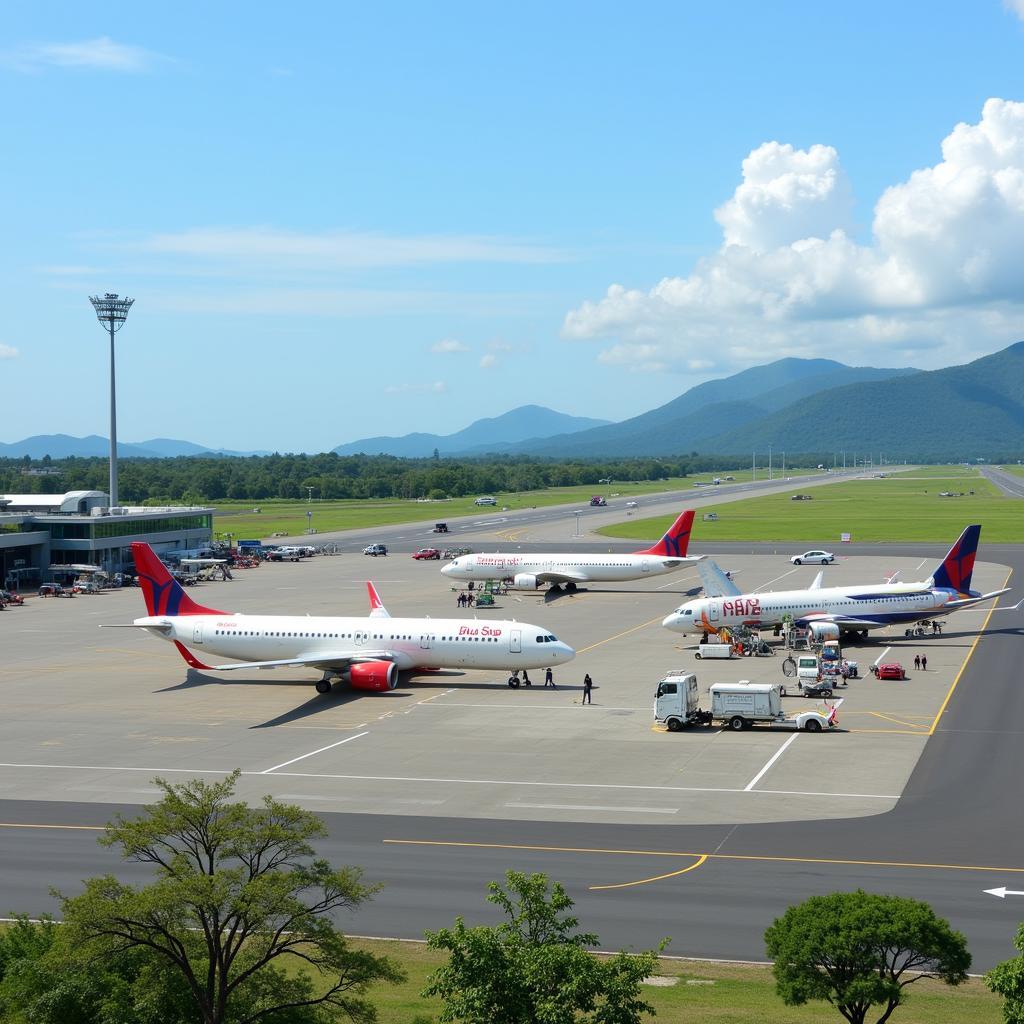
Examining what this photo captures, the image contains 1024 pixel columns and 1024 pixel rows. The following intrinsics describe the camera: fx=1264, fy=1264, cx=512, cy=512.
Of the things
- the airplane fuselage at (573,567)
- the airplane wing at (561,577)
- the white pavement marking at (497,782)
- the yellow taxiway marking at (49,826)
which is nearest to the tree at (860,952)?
the white pavement marking at (497,782)

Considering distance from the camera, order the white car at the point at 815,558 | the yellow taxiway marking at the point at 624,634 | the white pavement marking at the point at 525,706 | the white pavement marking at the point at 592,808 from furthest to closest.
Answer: the white car at the point at 815,558, the yellow taxiway marking at the point at 624,634, the white pavement marking at the point at 525,706, the white pavement marking at the point at 592,808

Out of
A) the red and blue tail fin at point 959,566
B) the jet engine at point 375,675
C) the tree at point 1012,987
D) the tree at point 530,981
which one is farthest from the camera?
the red and blue tail fin at point 959,566

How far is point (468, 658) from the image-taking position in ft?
231

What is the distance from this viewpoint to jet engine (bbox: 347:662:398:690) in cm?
6925

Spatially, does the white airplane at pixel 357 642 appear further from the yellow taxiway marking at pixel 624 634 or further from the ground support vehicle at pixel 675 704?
the yellow taxiway marking at pixel 624 634

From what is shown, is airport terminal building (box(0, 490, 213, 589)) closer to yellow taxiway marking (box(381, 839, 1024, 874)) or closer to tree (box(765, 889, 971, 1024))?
yellow taxiway marking (box(381, 839, 1024, 874))

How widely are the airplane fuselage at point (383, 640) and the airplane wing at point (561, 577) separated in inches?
1908

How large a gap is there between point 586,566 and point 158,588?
2138 inches

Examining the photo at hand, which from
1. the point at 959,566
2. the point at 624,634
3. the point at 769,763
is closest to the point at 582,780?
the point at 769,763

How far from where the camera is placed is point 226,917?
24.0 meters

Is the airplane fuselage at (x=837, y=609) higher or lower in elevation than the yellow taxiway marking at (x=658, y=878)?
higher

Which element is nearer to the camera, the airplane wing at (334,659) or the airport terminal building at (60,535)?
the airplane wing at (334,659)

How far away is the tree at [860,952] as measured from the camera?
78.6 ft

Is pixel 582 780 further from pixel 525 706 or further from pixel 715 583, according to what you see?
pixel 715 583
